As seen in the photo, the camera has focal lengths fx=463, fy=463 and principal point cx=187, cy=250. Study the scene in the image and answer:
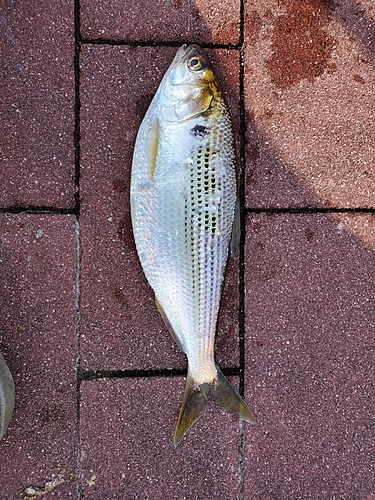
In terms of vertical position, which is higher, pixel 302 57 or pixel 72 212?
pixel 302 57

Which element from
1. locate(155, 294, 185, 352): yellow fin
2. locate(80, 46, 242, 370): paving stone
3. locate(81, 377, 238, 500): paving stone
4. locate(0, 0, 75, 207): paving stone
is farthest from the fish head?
locate(81, 377, 238, 500): paving stone

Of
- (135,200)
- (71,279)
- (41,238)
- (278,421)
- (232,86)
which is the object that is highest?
(232,86)

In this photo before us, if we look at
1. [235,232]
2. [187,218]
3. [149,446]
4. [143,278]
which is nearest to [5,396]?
[149,446]

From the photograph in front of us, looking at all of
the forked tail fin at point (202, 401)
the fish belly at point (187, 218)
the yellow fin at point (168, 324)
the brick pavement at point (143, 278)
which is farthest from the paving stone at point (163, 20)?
the forked tail fin at point (202, 401)

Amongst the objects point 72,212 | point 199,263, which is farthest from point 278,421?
point 72,212

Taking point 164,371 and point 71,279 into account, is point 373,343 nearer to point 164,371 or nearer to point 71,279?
point 164,371

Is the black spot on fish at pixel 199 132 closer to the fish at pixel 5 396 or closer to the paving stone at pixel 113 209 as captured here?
the paving stone at pixel 113 209
